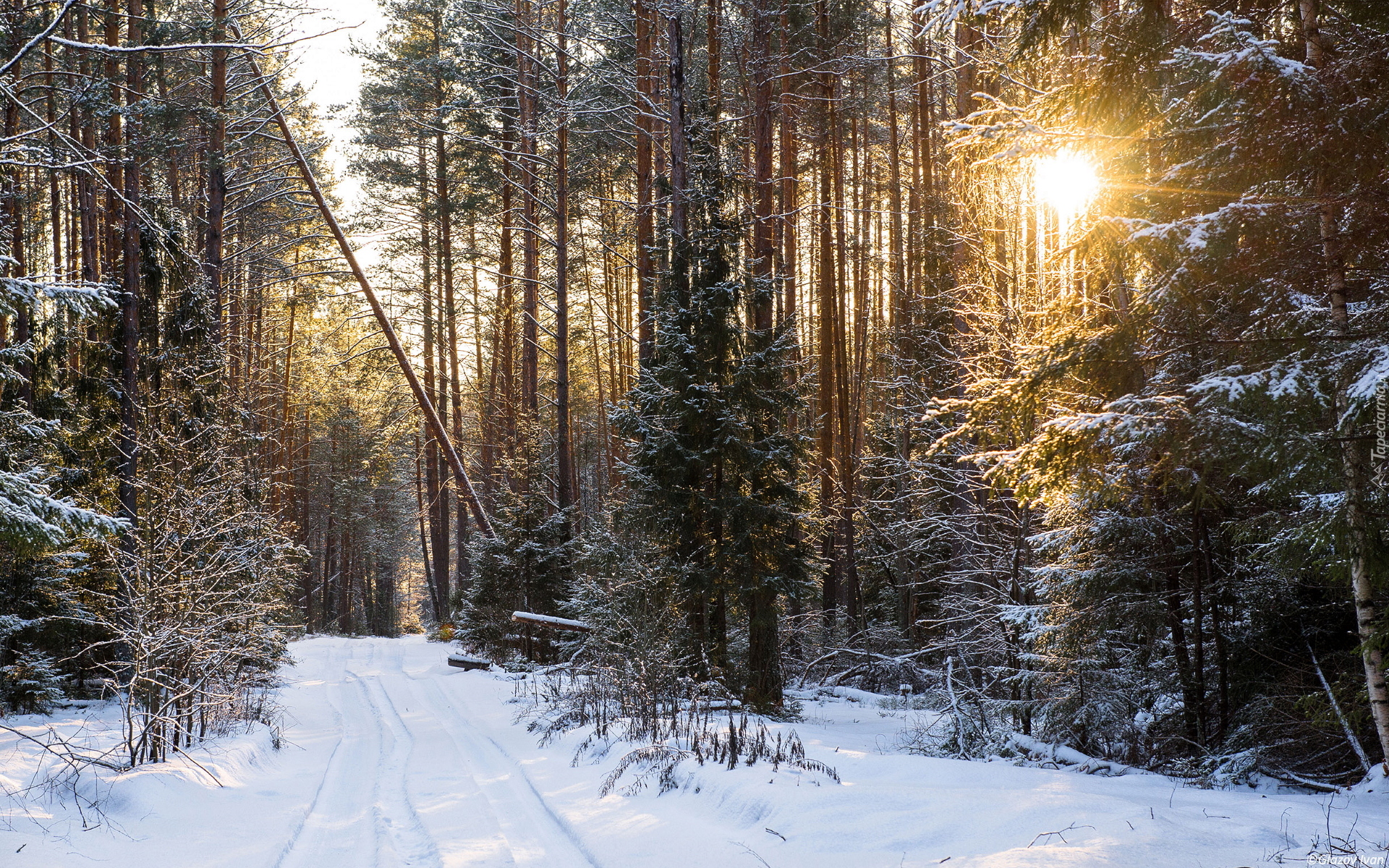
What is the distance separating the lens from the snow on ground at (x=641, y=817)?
14.2 ft

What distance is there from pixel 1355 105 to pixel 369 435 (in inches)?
1353

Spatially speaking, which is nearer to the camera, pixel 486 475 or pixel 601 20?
pixel 601 20

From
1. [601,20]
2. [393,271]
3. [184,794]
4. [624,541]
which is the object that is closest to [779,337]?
[624,541]

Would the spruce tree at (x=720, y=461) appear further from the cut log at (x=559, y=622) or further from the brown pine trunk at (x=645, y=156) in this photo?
the cut log at (x=559, y=622)

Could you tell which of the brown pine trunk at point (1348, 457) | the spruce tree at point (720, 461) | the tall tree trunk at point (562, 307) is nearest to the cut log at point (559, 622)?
the tall tree trunk at point (562, 307)

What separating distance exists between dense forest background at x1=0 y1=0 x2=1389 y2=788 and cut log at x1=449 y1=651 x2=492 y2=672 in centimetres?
96

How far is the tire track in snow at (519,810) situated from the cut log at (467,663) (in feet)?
19.7

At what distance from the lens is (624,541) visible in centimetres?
1222

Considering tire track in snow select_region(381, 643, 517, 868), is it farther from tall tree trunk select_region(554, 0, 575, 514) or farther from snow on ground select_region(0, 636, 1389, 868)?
tall tree trunk select_region(554, 0, 575, 514)

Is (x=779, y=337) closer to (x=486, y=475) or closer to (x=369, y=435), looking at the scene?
(x=486, y=475)

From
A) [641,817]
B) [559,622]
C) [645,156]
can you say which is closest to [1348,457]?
[641,817]

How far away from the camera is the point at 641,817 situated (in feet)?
19.8

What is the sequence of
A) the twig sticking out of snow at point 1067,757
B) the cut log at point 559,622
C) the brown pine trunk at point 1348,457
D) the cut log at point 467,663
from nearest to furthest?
the brown pine trunk at point 1348,457 → the twig sticking out of snow at point 1067,757 → the cut log at point 559,622 → the cut log at point 467,663

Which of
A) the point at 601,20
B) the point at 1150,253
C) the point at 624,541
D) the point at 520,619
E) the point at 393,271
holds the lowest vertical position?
the point at 520,619
